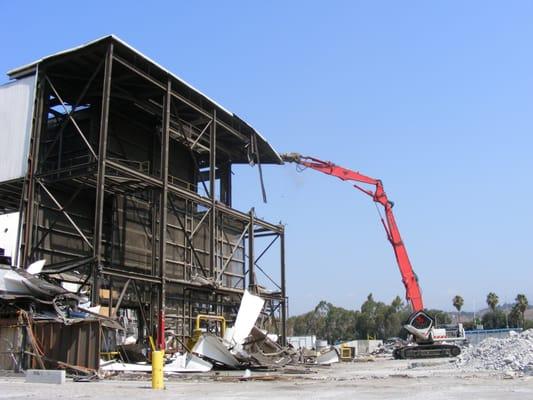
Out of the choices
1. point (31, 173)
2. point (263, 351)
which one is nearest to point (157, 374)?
point (263, 351)

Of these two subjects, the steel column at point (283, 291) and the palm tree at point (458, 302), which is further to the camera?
the palm tree at point (458, 302)

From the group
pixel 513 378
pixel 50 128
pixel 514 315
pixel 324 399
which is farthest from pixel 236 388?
pixel 514 315

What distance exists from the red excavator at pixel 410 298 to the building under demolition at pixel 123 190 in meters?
5.50

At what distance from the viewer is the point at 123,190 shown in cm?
3300

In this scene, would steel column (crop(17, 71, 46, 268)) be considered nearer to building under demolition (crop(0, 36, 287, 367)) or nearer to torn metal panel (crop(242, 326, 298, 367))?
building under demolition (crop(0, 36, 287, 367))

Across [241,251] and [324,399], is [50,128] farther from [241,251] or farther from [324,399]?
[324,399]

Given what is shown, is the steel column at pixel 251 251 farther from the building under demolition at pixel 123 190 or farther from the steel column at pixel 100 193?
the steel column at pixel 100 193

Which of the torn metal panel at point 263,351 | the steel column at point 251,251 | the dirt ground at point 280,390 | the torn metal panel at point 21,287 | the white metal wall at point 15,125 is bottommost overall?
the dirt ground at point 280,390

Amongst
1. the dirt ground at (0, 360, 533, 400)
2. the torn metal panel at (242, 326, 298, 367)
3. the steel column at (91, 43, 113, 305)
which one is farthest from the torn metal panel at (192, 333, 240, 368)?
the steel column at (91, 43, 113, 305)

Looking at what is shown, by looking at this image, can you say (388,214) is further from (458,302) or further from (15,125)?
(458,302)

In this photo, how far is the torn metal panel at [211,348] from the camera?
2289 cm

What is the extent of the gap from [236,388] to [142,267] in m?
20.4

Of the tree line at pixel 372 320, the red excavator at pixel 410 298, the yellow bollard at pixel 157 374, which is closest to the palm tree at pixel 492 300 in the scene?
the tree line at pixel 372 320

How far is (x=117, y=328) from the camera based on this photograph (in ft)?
78.3
